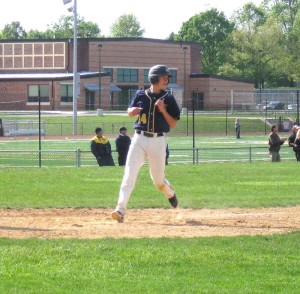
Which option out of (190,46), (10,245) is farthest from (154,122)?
(190,46)

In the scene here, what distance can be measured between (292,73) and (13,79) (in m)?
38.8

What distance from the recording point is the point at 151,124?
11.7 m

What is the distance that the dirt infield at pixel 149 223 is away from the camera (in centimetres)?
1083

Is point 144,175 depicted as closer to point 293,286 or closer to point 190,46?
point 293,286

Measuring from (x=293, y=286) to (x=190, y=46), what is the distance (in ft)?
284

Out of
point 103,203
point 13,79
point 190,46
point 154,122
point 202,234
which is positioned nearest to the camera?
point 202,234

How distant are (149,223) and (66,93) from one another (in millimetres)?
68647

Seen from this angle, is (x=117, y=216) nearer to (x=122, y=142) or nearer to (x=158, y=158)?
(x=158, y=158)

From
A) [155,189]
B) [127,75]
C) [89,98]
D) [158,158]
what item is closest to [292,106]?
[89,98]

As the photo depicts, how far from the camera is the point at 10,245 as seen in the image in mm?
9797

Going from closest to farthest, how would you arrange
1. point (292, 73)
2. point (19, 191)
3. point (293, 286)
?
1. point (293, 286)
2. point (19, 191)
3. point (292, 73)

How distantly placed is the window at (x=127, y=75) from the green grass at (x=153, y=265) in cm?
8050

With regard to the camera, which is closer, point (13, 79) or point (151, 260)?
point (151, 260)

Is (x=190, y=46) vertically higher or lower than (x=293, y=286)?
higher
